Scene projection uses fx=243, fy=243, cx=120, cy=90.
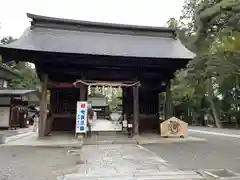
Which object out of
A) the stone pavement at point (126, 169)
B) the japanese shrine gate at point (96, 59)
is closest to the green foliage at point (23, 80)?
the japanese shrine gate at point (96, 59)

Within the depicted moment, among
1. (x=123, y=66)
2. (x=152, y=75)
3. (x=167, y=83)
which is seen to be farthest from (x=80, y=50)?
(x=167, y=83)

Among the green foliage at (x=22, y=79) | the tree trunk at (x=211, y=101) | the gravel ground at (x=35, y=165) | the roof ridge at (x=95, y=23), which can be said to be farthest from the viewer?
the green foliage at (x=22, y=79)

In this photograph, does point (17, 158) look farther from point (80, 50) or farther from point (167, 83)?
point (167, 83)

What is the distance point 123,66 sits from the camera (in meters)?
12.3

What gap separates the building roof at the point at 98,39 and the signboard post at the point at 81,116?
2396 millimetres

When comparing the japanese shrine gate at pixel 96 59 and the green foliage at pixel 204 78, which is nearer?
the japanese shrine gate at pixel 96 59

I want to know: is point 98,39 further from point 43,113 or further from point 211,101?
point 211,101

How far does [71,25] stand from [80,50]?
3460 mm

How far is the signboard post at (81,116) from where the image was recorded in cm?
1116

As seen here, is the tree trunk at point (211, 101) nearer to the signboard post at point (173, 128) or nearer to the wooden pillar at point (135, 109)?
the signboard post at point (173, 128)

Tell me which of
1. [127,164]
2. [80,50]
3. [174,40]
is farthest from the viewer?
[174,40]

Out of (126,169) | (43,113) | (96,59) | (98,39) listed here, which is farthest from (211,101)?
(126,169)

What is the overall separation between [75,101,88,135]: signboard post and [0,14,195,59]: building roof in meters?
2.40

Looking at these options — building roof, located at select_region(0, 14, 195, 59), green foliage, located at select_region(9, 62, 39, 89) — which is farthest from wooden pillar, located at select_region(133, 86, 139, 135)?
green foliage, located at select_region(9, 62, 39, 89)
